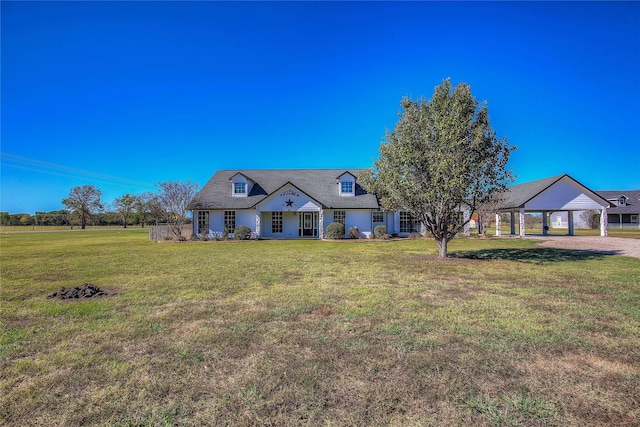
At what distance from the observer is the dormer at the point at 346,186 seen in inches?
1099

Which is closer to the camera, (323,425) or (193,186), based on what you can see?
(323,425)

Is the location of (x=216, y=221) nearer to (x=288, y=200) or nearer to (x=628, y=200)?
(x=288, y=200)

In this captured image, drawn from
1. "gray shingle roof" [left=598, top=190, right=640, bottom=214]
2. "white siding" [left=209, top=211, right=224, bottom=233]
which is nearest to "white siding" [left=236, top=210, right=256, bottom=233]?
"white siding" [left=209, top=211, right=224, bottom=233]

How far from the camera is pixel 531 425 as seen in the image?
2645 millimetres

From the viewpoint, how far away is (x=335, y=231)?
24812 mm

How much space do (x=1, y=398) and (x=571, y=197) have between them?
34.9 metres

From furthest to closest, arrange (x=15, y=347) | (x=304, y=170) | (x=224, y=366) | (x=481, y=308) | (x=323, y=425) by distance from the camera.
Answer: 1. (x=304, y=170)
2. (x=481, y=308)
3. (x=15, y=347)
4. (x=224, y=366)
5. (x=323, y=425)

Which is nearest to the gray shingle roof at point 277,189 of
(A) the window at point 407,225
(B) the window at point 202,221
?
(B) the window at point 202,221

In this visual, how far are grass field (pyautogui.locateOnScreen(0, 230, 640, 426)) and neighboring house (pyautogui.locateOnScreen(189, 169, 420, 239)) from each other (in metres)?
18.5

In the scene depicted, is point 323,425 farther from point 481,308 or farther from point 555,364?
point 481,308

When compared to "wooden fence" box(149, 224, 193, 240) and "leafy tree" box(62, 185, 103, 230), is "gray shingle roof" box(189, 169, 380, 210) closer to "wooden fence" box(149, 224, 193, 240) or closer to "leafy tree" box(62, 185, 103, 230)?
"wooden fence" box(149, 224, 193, 240)

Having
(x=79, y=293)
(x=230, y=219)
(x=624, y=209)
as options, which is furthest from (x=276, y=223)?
(x=624, y=209)

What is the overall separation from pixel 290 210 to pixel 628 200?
52.2 meters

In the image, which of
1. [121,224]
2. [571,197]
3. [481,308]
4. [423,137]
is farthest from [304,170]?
[121,224]
